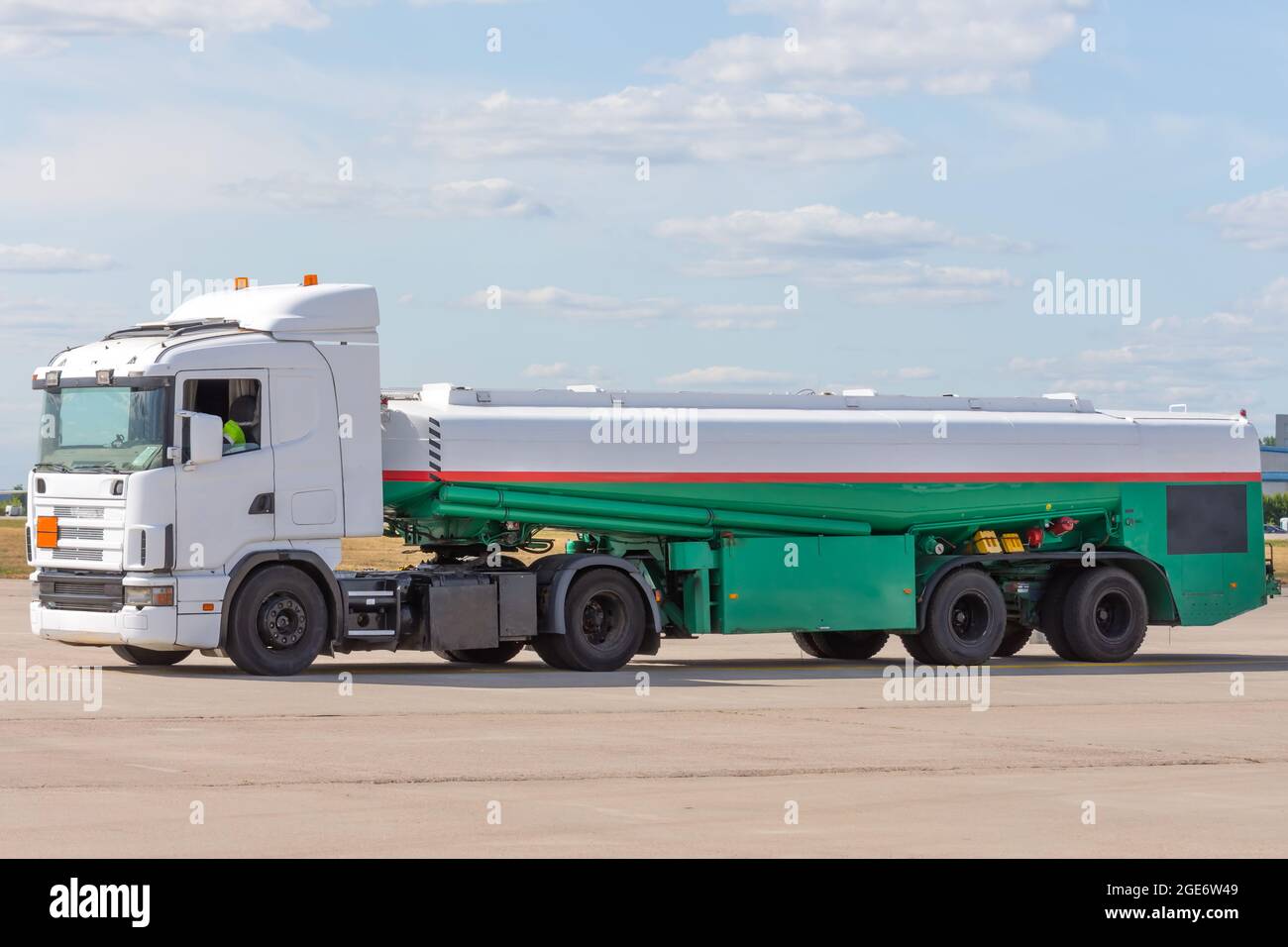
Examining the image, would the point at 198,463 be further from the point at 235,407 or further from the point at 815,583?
the point at 815,583

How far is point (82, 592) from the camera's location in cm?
2161

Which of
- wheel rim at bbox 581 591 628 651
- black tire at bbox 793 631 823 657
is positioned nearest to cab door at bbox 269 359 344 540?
wheel rim at bbox 581 591 628 651

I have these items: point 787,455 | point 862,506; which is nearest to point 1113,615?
point 862,506

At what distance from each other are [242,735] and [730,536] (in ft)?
31.7

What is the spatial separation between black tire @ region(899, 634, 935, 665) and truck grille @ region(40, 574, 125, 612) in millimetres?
10315

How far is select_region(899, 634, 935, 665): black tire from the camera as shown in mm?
26578

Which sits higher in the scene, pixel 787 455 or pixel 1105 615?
pixel 787 455

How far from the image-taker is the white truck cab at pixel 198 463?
2114cm

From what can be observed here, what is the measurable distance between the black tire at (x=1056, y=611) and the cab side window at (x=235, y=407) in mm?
11288

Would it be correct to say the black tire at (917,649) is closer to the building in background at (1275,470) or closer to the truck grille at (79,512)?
the truck grille at (79,512)

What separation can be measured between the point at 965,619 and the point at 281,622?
927 centimetres

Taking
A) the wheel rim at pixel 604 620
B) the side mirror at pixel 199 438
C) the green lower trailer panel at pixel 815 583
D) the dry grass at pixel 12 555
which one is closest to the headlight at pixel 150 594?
the side mirror at pixel 199 438

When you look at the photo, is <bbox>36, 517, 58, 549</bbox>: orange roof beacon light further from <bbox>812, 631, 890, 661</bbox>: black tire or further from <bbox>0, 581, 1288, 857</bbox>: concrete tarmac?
<bbox>812, 631, 890, 661</bbox>: black tire

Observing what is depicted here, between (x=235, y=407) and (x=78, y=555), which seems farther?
(x=235, y=407)
